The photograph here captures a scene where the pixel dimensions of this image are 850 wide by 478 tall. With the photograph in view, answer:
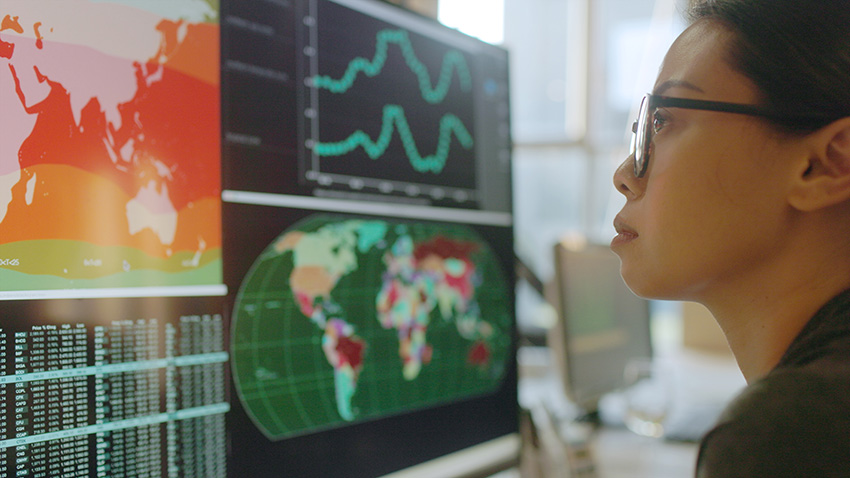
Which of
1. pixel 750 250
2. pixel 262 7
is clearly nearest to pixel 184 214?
pixel 262 7

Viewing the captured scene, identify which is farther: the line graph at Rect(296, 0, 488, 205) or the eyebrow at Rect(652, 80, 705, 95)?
the line graph at Rect(296, 0, 488, 205)

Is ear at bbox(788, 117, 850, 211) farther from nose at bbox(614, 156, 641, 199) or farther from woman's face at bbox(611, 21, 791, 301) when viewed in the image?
nose at bbox(614, 156, 641, 199)

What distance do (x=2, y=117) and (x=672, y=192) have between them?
0.75m

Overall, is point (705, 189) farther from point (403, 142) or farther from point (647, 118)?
point (403, 142)

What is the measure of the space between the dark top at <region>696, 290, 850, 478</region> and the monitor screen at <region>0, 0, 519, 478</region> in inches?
22.1

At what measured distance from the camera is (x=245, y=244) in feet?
2.75

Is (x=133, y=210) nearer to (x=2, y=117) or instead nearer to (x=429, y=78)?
(x=2, y=117)

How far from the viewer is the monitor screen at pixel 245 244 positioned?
26.0 inches

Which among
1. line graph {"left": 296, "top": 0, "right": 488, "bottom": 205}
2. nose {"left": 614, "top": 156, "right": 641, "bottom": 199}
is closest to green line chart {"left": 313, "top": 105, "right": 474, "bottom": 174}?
line graph {"left": 296, "top": 0, "right": 488, "bottom": 205}

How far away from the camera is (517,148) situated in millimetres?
4332

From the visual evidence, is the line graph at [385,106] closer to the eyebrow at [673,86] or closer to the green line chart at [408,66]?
the green line chart at [408,66]

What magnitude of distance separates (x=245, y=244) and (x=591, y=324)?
1235 millimetres

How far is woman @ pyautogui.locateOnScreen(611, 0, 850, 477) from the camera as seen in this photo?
0.65 metres

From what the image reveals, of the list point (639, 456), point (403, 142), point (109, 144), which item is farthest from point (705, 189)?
point (639, 456)
